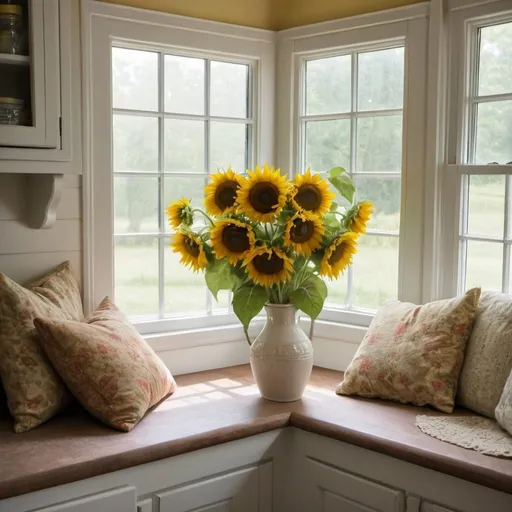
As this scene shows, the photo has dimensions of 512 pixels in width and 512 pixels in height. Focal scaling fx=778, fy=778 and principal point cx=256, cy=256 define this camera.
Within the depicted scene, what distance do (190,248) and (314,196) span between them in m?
0.43

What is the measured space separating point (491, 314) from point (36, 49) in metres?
1.63

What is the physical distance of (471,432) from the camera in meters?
2.25

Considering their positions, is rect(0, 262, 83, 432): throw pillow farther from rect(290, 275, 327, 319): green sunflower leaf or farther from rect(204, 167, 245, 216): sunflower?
rect(290, 275, 327, 319): green sunflower leaf

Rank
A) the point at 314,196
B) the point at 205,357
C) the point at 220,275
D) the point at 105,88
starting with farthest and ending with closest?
1. the point at 205,357
2. the point at 105,88
3. the point at 220,275
4. the point at 314,196

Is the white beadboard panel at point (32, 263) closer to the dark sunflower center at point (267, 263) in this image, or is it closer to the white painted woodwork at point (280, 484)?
the dark sunflower center at point (267, 263)

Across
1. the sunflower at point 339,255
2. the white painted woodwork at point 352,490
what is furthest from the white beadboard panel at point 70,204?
the white painted woodwork at point 352,490

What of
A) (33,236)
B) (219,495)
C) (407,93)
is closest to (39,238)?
(33,236)

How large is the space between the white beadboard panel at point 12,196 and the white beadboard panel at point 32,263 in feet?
0.46

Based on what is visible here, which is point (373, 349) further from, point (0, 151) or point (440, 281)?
point (0, 151)

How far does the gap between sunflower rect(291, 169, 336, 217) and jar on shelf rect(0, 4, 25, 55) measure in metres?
0.95

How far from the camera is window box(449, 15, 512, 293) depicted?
2609 mm

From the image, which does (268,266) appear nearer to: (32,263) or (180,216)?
(180,216)

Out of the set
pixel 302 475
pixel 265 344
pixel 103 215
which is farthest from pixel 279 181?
pixel 302 475

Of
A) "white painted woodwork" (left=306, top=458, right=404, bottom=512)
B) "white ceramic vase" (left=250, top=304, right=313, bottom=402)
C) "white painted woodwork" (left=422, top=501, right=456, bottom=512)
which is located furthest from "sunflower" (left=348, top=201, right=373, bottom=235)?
"white painted woodwork" (left=422, top=501, right=456, bottom=512)
